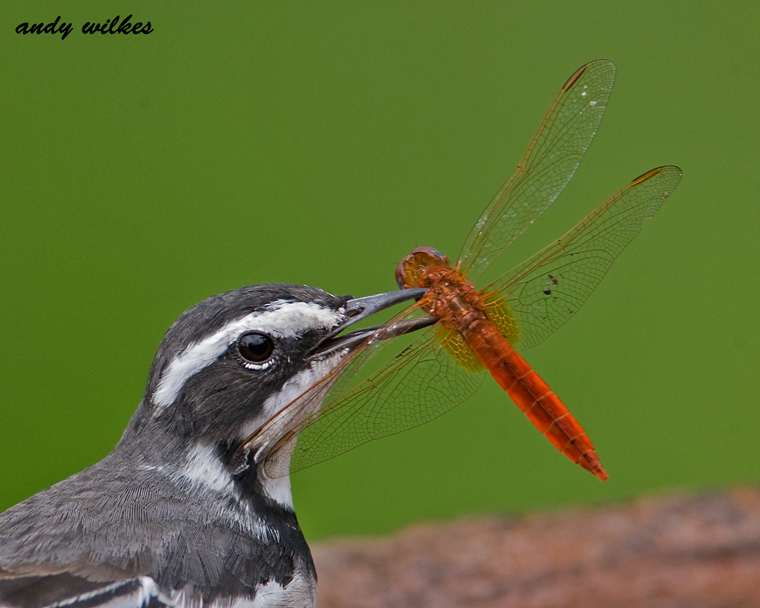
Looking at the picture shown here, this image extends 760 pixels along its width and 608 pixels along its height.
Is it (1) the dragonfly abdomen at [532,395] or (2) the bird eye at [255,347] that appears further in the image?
(1) the dragonfly abdomen at [532,395]

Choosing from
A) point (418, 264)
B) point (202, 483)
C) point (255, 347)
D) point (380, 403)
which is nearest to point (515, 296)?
point (418, 264)

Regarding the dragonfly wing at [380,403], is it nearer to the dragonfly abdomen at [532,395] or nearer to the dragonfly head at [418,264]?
the dragonfly abdomen at [532,395]

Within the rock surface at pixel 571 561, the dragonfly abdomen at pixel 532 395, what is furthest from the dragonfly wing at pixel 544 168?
the rock surface at pixel 571 561

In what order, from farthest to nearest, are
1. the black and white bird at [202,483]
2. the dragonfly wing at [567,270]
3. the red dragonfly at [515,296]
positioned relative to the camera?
the dragonfly wing at [567,270] < the red dragonfly at [515,296] < the black and white bird at [202,483]

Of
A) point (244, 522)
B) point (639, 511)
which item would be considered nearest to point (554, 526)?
point (639, 511)

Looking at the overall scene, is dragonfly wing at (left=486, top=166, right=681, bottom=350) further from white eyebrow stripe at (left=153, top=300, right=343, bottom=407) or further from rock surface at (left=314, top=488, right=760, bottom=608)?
rock surface at (left=314, top=488, right=760, bottom=608)

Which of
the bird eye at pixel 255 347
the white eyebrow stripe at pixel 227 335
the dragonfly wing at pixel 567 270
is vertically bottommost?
the dragonfly wing at pixel 567 270

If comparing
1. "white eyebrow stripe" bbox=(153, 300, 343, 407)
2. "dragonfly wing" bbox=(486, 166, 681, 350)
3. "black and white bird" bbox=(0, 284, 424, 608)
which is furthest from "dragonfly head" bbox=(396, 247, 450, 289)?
"white eyebrow stripe" bbox=(153, 300, 343, 407)
